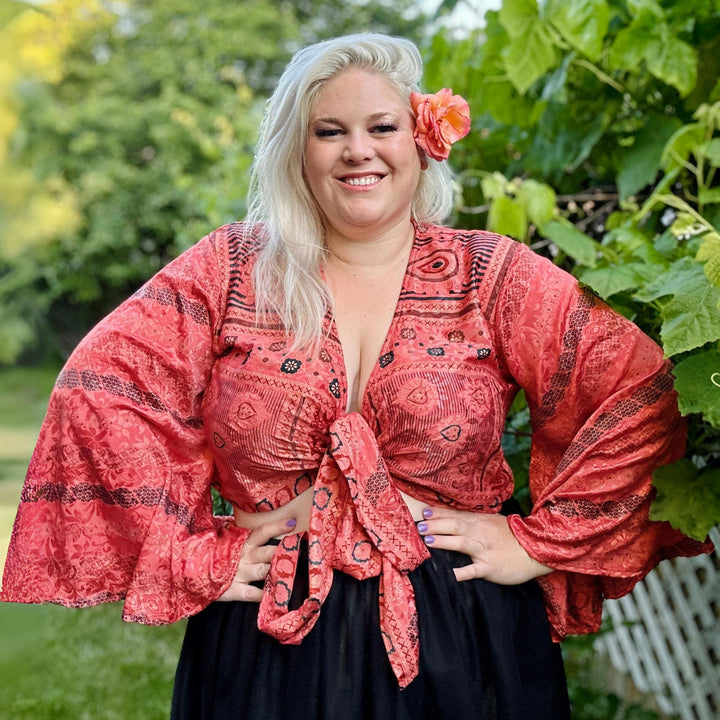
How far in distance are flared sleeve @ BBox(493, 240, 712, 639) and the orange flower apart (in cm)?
24

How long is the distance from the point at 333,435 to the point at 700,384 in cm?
62

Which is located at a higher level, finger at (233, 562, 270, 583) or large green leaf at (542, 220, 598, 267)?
large green leaf at (542, 220, 598, 267)

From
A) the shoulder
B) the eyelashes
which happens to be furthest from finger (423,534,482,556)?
the eyelashes

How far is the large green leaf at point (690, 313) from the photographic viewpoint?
5.31 ft

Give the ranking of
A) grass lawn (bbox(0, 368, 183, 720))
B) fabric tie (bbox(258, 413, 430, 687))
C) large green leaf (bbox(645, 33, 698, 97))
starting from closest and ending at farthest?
fabric tie (bbox(258, 413, 430, 687)) → large green leaf (bbox(645, 33, 698, 97)) → grass lawn (bbox(0, 368, 183, 720))

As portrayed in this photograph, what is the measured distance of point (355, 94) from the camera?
1804 mm

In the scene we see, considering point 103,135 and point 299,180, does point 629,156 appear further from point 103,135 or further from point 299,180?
point 103,135

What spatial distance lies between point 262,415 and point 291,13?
14945 mm

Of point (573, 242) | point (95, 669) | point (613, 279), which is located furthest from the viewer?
point (95, 669)

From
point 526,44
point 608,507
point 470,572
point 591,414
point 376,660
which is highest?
point 526,44

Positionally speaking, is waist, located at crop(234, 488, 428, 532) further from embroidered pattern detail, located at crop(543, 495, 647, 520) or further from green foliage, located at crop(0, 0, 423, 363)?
green foliage, located at crop(0, 0, 423, 363)

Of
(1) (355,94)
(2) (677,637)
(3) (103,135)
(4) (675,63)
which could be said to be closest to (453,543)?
(1) (355,94)

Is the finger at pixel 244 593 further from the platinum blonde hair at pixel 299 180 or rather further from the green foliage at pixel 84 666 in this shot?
the green foliage at pixel 84 666

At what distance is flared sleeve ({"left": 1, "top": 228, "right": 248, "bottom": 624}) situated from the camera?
5.97ft
